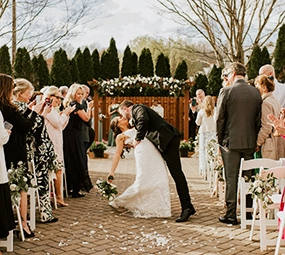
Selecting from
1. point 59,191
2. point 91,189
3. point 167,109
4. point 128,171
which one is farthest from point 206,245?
point 167,109

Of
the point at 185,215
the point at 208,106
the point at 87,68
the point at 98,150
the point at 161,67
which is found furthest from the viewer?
the point at 161,67

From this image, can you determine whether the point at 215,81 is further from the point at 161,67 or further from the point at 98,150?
the point at 98,150

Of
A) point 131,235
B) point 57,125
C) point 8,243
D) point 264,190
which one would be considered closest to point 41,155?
point 57,125

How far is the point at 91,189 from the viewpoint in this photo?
30.2 ft

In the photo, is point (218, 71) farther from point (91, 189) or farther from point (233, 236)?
point (233, 236)

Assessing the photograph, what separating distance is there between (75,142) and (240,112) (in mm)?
3259

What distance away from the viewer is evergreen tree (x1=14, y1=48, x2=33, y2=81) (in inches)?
849

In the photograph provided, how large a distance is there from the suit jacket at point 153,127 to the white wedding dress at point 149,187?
0.70ft

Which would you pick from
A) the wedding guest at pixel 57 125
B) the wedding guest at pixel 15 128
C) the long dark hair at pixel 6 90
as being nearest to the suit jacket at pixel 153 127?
the wedding guest at pixel 57 125

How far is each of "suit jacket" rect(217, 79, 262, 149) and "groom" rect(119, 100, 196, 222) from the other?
754 millimetres

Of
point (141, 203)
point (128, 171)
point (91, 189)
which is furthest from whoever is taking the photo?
point (128, 171)

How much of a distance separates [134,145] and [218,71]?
16.6 metres

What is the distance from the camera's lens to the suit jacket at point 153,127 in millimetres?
6625

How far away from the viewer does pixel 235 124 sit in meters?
6.29
